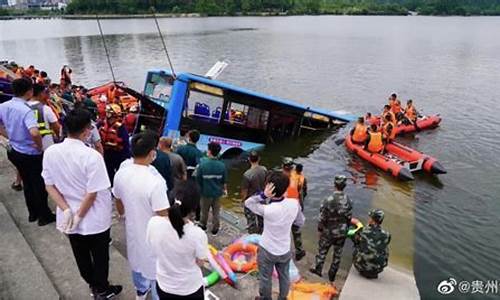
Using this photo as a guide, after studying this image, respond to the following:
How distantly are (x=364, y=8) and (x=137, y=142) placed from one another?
436 feet

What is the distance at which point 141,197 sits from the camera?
3471 mm

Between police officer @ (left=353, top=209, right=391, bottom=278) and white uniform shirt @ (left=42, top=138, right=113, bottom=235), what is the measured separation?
372cm

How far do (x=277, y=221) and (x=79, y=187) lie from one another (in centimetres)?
200

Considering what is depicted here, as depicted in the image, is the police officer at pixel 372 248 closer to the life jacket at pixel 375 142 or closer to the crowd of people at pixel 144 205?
the crowd of people at pixel 144 205

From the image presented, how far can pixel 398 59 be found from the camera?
4012cm

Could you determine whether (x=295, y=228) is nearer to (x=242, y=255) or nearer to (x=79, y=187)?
(x=242, y=255)

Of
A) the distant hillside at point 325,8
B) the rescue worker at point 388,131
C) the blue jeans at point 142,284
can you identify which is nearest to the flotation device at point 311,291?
the blue jeans at point 142,284

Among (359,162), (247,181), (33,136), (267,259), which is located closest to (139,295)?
(267,259)

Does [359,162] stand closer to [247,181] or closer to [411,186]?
[411,186]

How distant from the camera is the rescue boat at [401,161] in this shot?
41.1 feet

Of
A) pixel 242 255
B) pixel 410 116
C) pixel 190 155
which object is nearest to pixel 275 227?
pixel 242 255

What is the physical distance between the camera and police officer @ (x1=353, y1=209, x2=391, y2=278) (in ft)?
18.9

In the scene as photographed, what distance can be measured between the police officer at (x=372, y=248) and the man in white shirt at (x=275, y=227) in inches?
63.2

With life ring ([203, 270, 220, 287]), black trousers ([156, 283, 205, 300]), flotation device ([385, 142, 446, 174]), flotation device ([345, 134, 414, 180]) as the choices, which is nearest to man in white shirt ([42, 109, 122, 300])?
black trousers ([156, 283, 205, 300])
